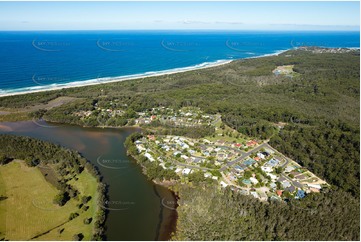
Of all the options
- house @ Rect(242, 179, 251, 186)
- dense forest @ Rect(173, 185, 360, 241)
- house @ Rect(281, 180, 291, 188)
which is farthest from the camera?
house @ Rect(242, 179, 251, 186)

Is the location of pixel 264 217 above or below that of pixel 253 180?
above

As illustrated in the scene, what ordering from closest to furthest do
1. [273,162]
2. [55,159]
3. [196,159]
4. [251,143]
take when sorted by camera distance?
[273,162] < [55,159] < [196,159] < [251,143]

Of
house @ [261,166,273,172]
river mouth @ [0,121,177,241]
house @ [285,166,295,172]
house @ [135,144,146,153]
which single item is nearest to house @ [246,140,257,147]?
house @ [261,166,273,172]

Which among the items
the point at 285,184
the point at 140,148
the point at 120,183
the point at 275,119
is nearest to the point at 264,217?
the point at 285,184

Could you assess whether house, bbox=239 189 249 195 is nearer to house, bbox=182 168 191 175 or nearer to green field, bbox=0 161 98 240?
house, bbox=182 168 191 175

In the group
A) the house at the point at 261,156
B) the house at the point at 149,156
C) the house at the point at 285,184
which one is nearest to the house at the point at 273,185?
the house at the point at 285,184

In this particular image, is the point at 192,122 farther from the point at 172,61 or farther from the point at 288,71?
the point at 172,61

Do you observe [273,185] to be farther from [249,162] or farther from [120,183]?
[120,183]
